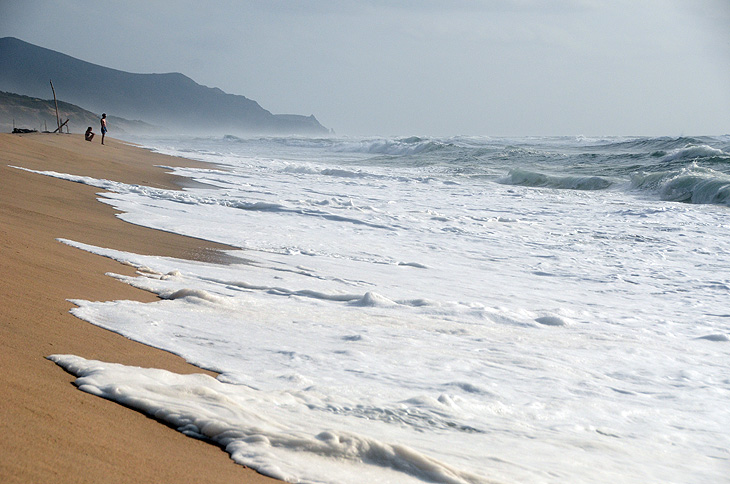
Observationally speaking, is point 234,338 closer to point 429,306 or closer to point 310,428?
point 310,428

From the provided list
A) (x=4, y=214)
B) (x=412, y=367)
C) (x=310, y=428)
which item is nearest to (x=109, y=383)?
(x=310, y=428)

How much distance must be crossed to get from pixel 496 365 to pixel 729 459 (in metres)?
1.25

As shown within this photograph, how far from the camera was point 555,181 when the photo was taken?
21.9 m

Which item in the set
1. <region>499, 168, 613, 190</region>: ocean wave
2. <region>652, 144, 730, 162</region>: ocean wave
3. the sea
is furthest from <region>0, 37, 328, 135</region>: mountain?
the sea

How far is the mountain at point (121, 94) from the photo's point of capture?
15512cm

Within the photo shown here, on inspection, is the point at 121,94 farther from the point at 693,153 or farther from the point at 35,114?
the point at 693,153

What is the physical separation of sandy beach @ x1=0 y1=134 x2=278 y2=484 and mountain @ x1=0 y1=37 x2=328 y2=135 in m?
153

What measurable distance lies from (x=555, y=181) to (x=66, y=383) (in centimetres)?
2128

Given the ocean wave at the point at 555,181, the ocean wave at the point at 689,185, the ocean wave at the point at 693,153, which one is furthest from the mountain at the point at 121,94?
the ocean wave at the point at 689,185

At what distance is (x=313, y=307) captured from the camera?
447cm

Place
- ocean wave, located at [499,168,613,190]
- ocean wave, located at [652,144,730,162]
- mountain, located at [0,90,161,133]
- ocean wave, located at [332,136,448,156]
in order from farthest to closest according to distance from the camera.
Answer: mountain, located at [0,90,161,133], ocean wave, located at [332,136,448,156], ocean wave, located at [652,144,730,162], ocean wave, located at [499,168,613,190]

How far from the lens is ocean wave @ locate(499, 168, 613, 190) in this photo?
68.7 ft

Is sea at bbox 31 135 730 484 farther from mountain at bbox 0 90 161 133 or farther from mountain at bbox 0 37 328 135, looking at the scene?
mountain at bbox 0 37 328 135

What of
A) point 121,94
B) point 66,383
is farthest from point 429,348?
point 121,94
